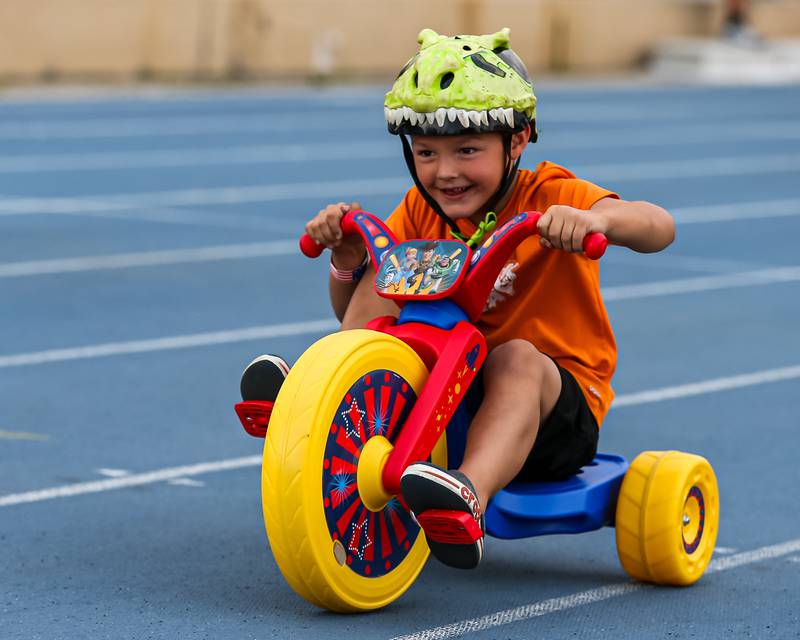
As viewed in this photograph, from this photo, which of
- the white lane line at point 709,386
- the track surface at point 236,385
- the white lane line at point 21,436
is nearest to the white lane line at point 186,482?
the track surface at point 236,385

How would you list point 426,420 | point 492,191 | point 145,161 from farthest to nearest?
point 145,161 → point 492,191 → point 426,420

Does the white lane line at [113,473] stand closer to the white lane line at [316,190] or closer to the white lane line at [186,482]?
the white lane line at [186,482]

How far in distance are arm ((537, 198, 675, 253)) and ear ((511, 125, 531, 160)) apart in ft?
0.82

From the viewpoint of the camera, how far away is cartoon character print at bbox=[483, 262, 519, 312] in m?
4.26

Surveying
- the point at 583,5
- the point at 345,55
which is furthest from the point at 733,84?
the point at 345,55

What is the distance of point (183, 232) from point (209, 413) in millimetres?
5167

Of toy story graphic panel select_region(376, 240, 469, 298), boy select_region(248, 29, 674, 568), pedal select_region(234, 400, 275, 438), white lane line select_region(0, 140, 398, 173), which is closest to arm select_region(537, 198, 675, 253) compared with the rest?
boy select_region(248, 29, 674, 568)

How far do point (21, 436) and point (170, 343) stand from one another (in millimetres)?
1855

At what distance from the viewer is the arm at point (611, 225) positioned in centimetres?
390

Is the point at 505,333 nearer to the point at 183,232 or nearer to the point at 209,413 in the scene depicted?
the point at 209,413

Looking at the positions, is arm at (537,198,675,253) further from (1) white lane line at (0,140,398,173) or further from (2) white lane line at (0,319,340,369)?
(1) white lane line at (0,140,398,173)

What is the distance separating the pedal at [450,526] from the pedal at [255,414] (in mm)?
621

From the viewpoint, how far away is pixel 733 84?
99.9ft

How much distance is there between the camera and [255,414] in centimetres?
420
